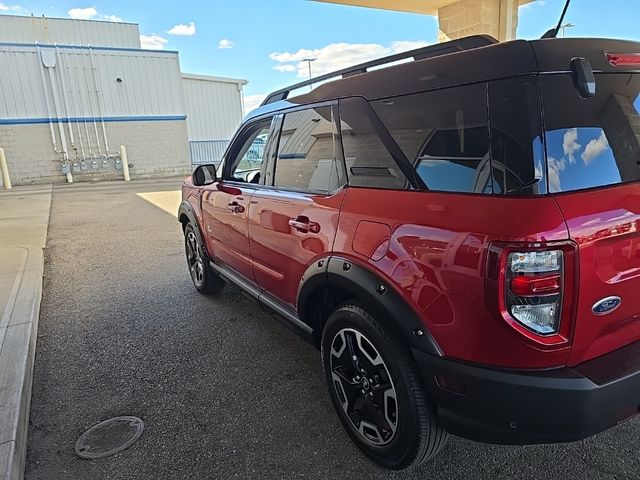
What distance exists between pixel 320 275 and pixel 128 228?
7498 millimetres

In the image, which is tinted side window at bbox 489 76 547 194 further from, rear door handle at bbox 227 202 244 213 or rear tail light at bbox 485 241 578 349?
rear door handle at bbox 227 202 244 213

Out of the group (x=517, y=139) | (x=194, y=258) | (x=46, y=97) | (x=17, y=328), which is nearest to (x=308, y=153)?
(x=517, y=139)

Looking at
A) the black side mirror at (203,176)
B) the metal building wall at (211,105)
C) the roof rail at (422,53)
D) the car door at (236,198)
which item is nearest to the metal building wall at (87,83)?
the metal building wall at (211,105)

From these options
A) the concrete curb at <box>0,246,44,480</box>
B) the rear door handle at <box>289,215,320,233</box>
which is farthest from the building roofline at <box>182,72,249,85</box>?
the rear door handle at <box>289,215,320,233</box>

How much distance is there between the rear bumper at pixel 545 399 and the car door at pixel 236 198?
6.58 feet

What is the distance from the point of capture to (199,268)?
4727mm

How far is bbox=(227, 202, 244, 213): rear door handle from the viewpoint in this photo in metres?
3.32

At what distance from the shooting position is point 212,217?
3.99 meters

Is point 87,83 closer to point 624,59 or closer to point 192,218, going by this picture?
point 192,218

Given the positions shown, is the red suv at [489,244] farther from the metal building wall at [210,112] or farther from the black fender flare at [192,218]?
the metal building wall at [210,112]

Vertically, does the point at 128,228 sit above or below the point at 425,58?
below

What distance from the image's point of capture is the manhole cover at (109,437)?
239 centimetres

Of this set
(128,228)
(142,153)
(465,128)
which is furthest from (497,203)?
(142,153)

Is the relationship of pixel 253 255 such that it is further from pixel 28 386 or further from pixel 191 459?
pixel 28 386
